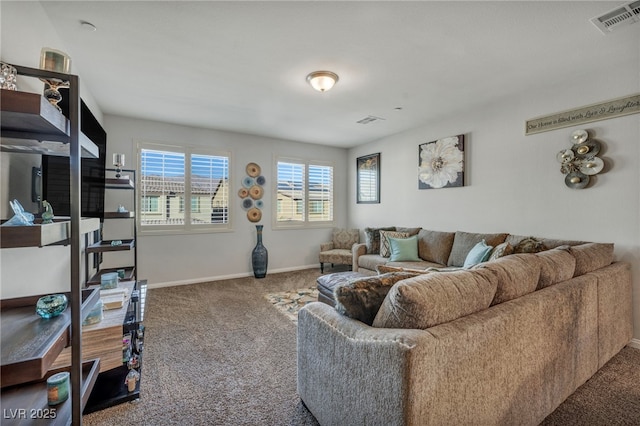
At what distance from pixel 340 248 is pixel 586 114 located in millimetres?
3971

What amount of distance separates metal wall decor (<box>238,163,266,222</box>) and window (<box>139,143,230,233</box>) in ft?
1.01

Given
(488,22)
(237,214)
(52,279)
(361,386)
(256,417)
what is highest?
(488,22)

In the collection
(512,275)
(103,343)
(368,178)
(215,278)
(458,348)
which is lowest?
(215,278)

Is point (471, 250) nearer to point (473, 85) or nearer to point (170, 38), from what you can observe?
point (473, 85)

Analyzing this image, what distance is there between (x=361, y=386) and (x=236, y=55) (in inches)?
104

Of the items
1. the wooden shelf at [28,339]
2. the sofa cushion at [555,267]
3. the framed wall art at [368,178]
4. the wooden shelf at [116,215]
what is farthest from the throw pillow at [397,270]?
the framed wall art at [368,178]

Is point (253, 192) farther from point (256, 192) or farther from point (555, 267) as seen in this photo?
point (555, 267)

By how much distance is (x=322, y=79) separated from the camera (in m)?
2.78

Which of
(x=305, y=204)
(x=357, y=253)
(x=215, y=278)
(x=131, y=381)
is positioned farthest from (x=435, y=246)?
(x=131, y=381)

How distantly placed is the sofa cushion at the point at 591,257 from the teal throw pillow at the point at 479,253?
81cm

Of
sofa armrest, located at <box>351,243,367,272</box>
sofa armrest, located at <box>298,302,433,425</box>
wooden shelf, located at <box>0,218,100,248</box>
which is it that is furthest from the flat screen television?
sofa armrest, located at <box>351,243,367,272</box>

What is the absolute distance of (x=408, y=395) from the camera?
40.9 inches

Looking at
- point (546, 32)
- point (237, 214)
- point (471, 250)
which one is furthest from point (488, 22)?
point (237, 214)

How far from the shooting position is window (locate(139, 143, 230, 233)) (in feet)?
14.3
